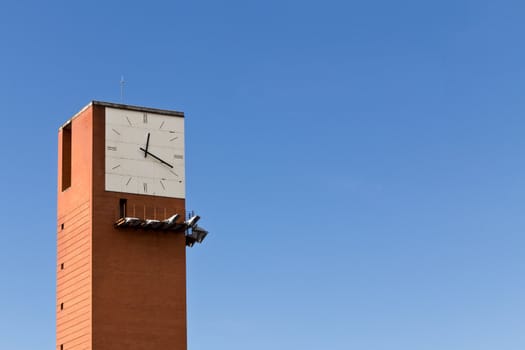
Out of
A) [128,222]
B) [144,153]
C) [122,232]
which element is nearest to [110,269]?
[122,232]

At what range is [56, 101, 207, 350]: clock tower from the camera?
78.2 m

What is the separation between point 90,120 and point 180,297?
1203cm

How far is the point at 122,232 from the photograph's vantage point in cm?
7975

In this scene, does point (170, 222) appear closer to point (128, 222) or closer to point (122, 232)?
point (128, 222)

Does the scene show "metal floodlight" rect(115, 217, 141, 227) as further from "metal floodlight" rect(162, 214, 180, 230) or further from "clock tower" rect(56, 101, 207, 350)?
"metal floodlight" rect(162, 214, 180, 230)

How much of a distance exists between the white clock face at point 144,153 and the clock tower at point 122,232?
0.20 feet

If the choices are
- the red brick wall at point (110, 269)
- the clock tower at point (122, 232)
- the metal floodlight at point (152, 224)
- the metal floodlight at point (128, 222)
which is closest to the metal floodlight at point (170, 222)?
the clock tower at point (122, 232)

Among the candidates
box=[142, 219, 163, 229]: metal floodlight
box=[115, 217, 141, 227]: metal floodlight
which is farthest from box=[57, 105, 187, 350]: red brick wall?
box=[142, 219, 163, 229]: metal floodlight

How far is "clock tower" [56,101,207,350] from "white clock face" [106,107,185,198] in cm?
6

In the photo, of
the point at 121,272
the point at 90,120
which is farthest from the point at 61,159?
the point at 121,272

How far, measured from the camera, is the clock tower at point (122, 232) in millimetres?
78188

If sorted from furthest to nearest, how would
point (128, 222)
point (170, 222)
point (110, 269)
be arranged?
1. point (170, 222)
2. point (128, 222)
3. point (110, 269)

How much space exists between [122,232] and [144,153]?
17.6 feet

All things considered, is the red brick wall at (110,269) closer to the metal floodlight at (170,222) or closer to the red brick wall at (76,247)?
the red brick wall at (76,247)
